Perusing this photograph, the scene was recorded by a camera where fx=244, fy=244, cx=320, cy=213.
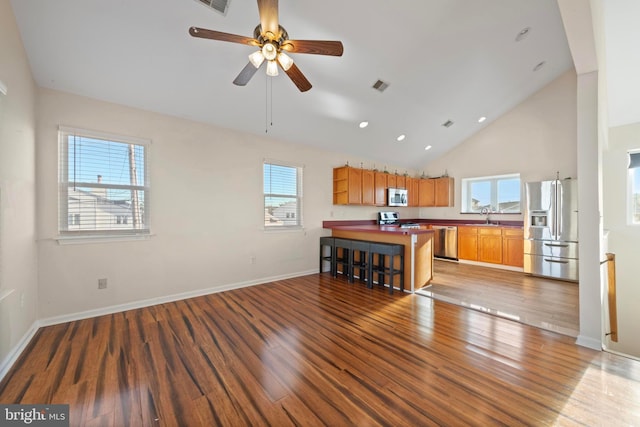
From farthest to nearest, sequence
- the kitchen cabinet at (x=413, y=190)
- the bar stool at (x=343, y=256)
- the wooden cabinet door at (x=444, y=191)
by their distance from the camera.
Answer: the kitchen cabinet at (x=413, y=190) < the wooden cabinet door at (x=444, y=191) < the bar stool at (x=343, y=256)

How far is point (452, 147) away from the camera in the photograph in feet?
21.6

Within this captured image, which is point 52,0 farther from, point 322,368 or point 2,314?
point 322,368

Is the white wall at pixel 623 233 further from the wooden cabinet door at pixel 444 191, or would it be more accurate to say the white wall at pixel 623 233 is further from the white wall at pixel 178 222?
the white wall at pixel 178 222

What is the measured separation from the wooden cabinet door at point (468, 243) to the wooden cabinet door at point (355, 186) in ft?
8.87

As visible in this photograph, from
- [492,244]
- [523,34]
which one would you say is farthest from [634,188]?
[523,34]

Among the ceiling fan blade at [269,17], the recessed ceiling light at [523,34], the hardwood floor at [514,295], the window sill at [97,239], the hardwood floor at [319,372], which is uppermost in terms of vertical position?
the recessed ceiling light at [523,34]

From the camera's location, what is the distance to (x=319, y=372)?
1.91m

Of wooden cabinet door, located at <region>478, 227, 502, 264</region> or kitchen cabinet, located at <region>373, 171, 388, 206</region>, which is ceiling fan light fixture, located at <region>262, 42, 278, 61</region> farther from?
wooden cabinet door, located at <region>478, 227, 502, 264</region>

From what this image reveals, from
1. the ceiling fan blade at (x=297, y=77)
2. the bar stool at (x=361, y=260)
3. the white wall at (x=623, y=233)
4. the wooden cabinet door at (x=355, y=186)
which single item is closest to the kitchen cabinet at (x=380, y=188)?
the wooden cabinet door at (x=355, y=186)

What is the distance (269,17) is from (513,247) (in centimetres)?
594

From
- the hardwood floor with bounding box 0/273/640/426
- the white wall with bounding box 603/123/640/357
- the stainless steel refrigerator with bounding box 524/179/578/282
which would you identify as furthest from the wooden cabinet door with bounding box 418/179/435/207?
the hardwood floor with bounding box 0/273/640/426

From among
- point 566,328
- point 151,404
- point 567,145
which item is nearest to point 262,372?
point 151,404

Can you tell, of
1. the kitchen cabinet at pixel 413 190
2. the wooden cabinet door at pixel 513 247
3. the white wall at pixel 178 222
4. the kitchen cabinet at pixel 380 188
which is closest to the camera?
the white wall at pixel 178 222

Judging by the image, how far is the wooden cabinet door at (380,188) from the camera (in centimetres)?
582
